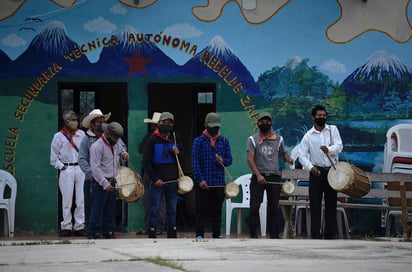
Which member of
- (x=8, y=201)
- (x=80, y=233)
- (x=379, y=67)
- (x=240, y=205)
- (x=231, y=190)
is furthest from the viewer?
(x=379, y=67)

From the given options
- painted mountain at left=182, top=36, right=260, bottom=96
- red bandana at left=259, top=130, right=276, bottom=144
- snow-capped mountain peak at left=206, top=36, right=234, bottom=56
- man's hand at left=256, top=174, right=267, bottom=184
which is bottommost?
man's hand at left=256, top=174, right=267, bottom=184

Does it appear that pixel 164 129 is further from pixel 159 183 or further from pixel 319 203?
pixel 319 203

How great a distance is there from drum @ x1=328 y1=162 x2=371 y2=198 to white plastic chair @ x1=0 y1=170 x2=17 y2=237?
5240 millimetres

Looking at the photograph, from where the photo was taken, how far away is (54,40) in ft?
56.3

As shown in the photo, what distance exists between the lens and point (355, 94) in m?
17.3

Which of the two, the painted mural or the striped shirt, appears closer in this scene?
the striped shirt

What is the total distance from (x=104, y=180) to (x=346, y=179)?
325cm

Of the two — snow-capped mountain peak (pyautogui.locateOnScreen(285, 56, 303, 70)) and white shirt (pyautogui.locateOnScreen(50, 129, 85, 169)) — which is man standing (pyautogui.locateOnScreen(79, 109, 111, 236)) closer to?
white shirt (pyautogui.locateOnScreen(50, 129, 85, 169))

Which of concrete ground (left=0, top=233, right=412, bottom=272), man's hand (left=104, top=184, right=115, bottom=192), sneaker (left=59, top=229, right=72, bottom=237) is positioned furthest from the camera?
sneaker (left=59, top=229, right=72, bottom=237)

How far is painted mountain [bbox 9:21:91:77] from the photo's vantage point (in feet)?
56.2

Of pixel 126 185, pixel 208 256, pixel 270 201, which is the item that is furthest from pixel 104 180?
pixel 208 256

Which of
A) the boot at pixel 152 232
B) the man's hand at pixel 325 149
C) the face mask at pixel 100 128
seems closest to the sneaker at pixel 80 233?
the boot at pixel 152 232

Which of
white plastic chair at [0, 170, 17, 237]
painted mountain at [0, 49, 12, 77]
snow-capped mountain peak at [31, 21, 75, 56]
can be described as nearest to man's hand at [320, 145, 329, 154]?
A: snow-capped mountain peak at [31, 21, 75, 56]

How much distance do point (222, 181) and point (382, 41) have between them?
3.97 meters
